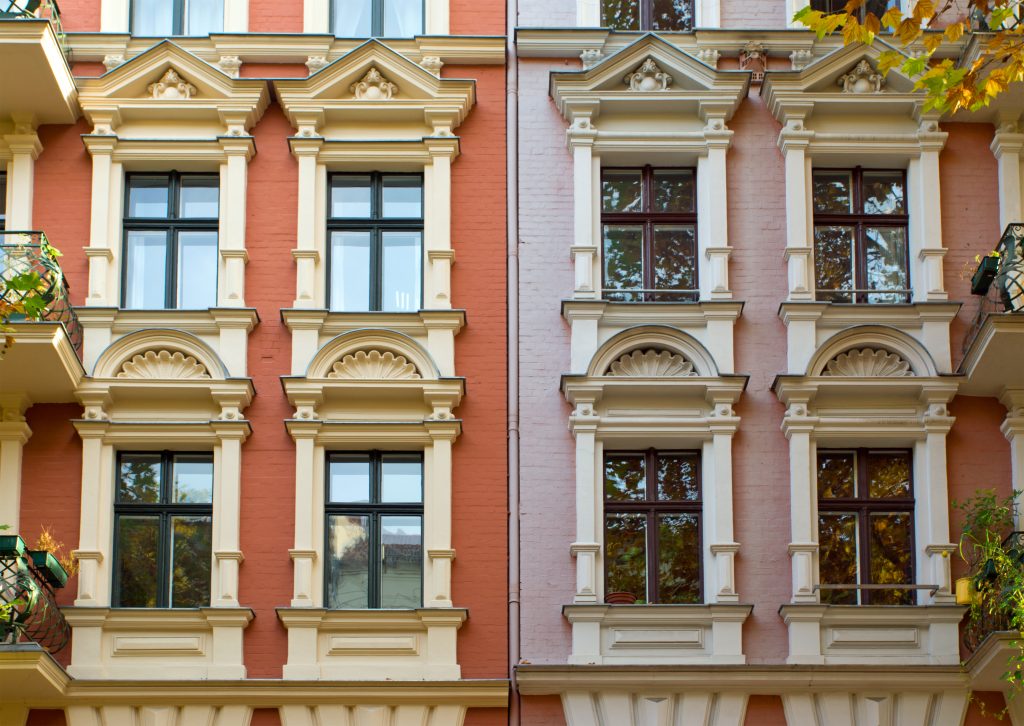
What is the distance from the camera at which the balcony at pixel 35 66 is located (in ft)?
58.0

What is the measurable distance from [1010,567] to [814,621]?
76.8 inches

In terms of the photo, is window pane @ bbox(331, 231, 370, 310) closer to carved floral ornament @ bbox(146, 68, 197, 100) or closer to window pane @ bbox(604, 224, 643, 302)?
carved floral ornament @ bbox(146, 68, 197, 100)

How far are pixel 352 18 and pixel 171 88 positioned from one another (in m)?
2.19

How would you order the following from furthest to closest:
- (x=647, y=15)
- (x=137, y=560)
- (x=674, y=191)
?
(x=647, y=15), (x=674, y=191), (x=137, y=560)

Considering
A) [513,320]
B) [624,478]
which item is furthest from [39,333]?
[624,478]

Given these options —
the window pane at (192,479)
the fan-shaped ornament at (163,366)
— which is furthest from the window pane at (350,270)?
the window pane at (192,479)

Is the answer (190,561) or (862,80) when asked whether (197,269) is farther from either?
(862,80)

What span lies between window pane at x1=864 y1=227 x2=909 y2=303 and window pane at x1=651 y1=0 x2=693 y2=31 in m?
3.12

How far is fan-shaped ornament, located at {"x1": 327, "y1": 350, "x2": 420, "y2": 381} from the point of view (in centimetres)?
1830

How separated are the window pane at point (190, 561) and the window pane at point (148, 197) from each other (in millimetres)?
3379

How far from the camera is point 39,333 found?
17.0 m

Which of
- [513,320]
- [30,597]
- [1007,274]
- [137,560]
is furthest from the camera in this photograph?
[513,320]

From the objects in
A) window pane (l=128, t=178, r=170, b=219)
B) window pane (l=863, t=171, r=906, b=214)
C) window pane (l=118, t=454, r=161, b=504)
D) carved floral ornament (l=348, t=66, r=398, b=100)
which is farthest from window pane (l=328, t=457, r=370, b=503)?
window pane (l=863, t=171, r=906, b=214)

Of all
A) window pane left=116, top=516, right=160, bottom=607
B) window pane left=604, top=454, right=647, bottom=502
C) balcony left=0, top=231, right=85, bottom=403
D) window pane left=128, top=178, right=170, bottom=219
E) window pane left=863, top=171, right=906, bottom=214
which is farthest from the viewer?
window pane left=863, top=171, right=906, bottom=214
